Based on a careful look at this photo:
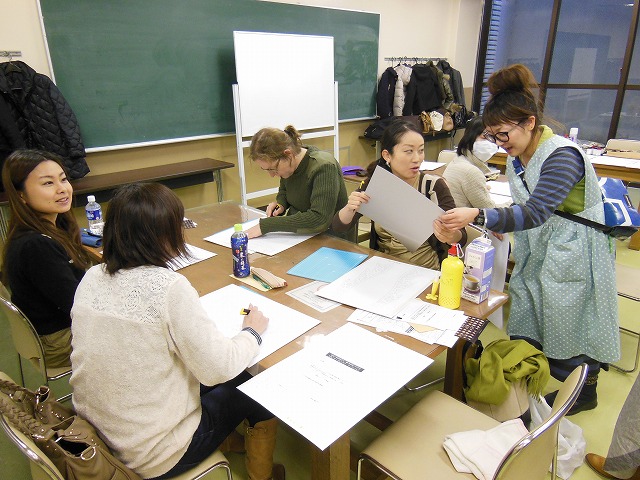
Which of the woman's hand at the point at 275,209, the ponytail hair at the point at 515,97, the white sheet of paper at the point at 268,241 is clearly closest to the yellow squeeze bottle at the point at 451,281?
the ponytail hair at the point at 515,97

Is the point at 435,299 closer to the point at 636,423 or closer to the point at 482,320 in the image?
the point at 482,320

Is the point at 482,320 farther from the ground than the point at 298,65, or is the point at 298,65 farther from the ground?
the point at 298,65

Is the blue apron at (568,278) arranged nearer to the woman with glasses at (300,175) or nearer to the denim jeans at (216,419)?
the woman with glasses at (300,175)

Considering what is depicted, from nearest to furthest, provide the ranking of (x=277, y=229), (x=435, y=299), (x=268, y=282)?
1. (x=435, y=299)
2. (x=268, y=282)
3. (x=277, y=229)

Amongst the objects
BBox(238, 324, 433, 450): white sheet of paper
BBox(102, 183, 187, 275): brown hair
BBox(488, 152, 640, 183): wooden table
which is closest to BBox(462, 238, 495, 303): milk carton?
BBox(238, 324, 433, 450): white sheet of paper

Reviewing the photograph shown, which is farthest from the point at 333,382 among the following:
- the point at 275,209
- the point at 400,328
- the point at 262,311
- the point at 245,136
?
the point at 245,136

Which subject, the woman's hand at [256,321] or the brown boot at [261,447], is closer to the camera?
the woman's hand at [256,321]

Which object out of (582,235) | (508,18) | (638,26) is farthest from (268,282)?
(508,18)

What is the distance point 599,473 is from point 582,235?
0.88 meters

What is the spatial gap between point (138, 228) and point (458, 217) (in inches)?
37.5

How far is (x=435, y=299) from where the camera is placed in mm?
1394

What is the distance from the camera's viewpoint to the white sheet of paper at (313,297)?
1.39 m

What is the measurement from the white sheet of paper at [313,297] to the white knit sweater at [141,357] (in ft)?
1.35

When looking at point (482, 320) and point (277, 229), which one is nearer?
point (482, 320)
